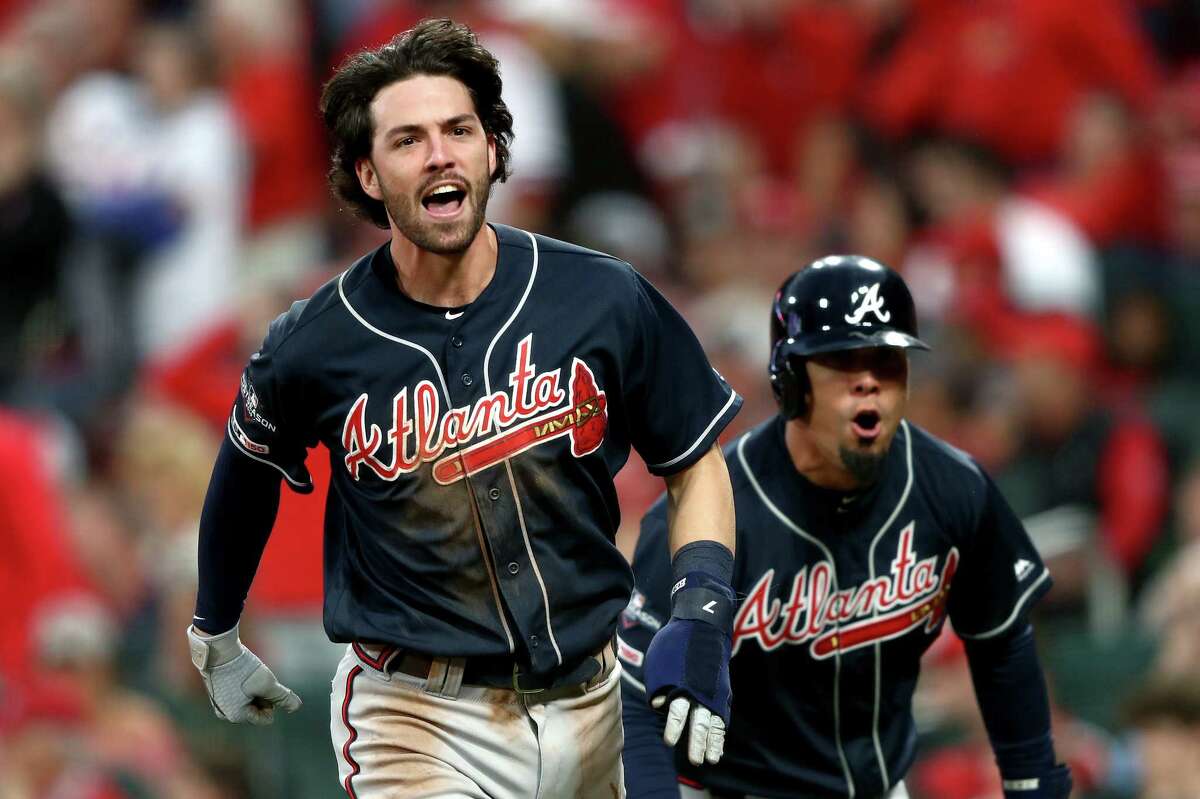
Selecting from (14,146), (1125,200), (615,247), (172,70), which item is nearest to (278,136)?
(172,70)

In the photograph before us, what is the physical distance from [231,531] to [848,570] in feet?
4.36

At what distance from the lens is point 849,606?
380cm

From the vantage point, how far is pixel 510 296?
315cm

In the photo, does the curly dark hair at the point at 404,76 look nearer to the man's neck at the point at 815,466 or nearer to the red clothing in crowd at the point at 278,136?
the man's neck at the point at 815,466

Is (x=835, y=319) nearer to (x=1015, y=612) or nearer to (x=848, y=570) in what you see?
(x=848, y=570)

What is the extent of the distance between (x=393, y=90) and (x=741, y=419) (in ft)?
14.1

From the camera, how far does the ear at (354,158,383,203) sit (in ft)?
10.4

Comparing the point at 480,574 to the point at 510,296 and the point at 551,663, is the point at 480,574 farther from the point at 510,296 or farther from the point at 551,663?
the point at 510,296

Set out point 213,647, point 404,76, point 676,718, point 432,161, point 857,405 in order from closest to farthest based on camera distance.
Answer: point 676,718 < point 432,161 < point 404,76 < point 213,647 < point 857,405

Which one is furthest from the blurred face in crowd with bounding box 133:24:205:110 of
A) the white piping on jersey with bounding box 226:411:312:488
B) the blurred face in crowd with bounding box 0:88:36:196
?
the white piping on jersey with bounding box 226:411:312:488

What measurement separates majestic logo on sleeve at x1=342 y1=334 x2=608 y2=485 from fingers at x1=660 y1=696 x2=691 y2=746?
479 mm

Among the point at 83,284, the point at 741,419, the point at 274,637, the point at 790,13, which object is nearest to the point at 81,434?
the point at 83,284

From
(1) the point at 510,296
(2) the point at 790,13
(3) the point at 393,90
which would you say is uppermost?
(2) the point at 790,13

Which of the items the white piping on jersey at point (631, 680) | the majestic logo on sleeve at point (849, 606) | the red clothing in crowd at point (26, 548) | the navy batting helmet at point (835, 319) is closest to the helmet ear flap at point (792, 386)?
the navy batting helmet at point (835, 319)
